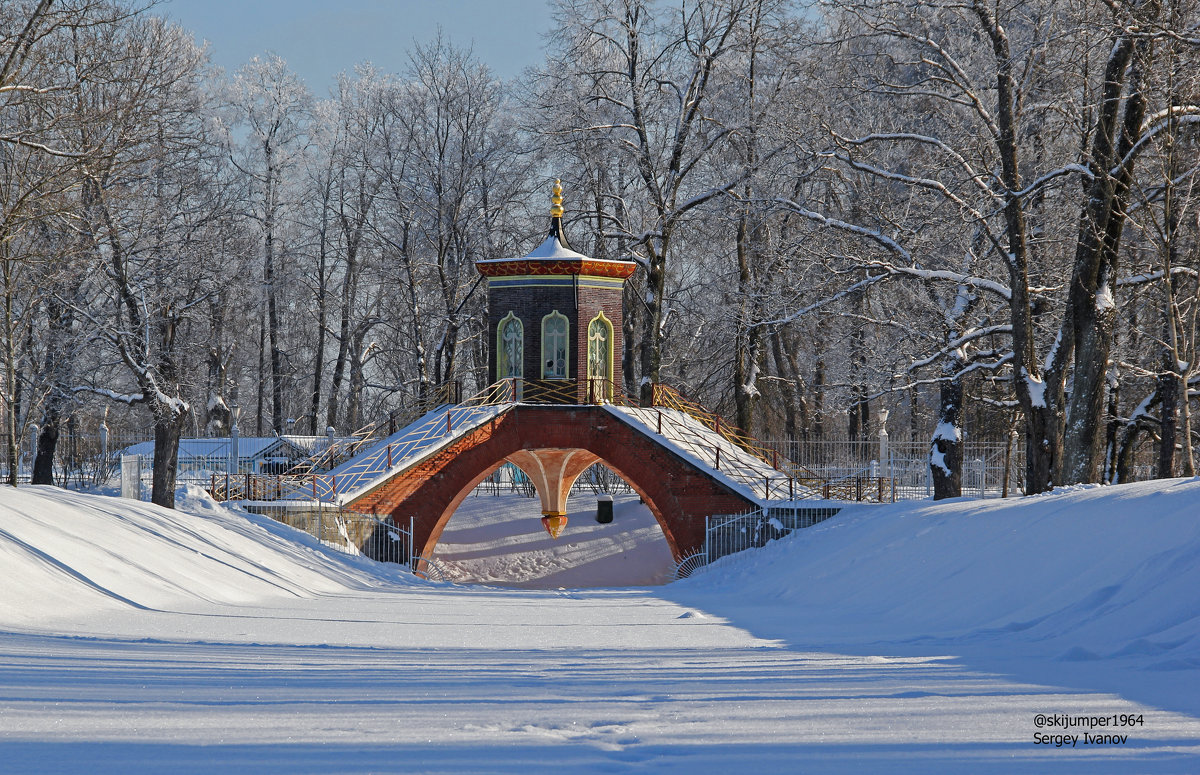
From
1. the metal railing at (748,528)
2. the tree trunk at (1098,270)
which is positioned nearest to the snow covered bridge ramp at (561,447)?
the metal railing at (748,528)

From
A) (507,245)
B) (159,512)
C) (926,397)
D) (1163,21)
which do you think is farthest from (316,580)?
(926,397)

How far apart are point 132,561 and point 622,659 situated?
7691mm

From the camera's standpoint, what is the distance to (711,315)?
3544 centimetres

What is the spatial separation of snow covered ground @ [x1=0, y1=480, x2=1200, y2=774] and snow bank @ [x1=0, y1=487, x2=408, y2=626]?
0.06m

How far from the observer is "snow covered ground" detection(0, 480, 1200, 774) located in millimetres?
5586

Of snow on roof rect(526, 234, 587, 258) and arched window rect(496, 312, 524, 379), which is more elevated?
snow on roof rect(526, 234, 587, 258)

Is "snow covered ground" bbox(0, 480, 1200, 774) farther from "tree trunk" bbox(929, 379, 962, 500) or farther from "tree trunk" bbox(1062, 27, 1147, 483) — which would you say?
"tree trunk" bbox(929, 379, 962, 500)

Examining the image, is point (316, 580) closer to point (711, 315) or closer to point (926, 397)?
point (711, 315)

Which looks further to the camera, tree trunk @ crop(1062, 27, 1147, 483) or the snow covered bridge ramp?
the snow covered bridge ramp

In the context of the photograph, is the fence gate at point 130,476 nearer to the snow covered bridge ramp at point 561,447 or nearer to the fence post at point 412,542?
the snow covered bridge ramp at point 561,447

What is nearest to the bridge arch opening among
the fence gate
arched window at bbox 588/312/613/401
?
arched window at bbox 588/312/613/401

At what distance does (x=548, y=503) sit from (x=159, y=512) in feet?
54.1

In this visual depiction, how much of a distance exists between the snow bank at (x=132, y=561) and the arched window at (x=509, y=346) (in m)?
9.29

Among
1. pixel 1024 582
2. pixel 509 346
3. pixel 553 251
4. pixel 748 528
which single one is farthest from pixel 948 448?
pixel 1024 582
